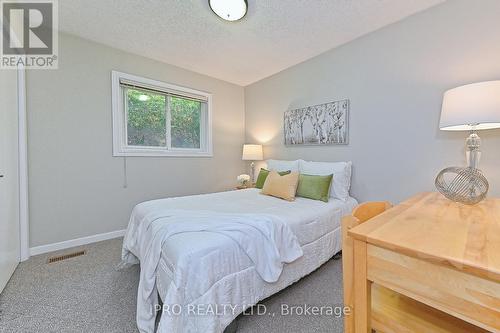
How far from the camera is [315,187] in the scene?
2.25m

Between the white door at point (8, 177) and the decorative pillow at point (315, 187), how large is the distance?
100 inches

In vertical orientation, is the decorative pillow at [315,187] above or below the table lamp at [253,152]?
below

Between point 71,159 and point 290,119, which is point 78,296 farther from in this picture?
point 290,119

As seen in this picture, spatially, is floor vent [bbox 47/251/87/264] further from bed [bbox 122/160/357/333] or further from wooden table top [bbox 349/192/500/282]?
wooden table top [bbox 349/192/500/282]

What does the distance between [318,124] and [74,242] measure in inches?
129

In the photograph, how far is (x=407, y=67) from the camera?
6.75ft

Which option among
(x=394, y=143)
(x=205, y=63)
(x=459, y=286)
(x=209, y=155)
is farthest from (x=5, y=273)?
(x=394, y=143)

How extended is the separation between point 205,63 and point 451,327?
3389mm

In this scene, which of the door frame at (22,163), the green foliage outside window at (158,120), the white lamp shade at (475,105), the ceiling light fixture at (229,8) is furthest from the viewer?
the green foliage outside window at (158,120)

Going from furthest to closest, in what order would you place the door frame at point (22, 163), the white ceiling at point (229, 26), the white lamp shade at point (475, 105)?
the door frame at point (22, 163)
the white ceiling at point (229, 26)
the white lamp shade at point (475, 105)

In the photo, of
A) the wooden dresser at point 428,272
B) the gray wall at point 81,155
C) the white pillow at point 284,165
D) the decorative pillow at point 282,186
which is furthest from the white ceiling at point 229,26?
Result: the wooden dresser at point 428,272

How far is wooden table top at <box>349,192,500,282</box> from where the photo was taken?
583 millimetres

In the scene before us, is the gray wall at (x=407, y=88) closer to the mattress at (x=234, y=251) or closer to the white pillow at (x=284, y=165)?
the white pillow at (x=284, y=165)

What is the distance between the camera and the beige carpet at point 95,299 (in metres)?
1.31
